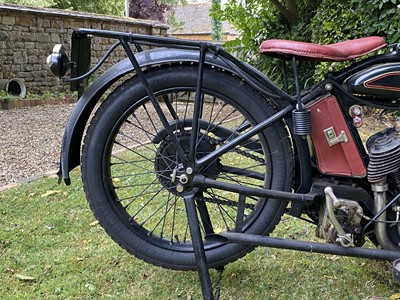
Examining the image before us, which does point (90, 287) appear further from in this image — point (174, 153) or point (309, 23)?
point (309, 23)

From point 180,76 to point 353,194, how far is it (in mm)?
913

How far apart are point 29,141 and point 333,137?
4.97 meters

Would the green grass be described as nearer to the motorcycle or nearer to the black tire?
the black tire

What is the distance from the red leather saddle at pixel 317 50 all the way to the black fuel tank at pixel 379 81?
0.10 metres

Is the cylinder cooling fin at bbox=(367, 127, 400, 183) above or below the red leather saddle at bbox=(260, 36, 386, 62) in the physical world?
below

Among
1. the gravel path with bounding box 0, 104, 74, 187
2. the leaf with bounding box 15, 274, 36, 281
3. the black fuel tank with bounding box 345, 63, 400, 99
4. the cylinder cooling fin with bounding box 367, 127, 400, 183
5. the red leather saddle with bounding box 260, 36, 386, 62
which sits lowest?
the gravel path with bounding box 0, 104, 74, 187

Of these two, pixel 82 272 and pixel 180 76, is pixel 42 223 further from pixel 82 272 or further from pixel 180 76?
pixel 180 76

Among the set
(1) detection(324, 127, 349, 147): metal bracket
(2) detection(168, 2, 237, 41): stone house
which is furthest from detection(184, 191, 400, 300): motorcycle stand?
(2) detection(168, 2, 237, 41): stone house

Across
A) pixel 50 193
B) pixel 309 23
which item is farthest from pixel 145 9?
pixel 50 193

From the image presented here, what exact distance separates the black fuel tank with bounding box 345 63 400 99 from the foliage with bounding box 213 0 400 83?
113 inches

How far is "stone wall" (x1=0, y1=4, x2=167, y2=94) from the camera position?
31.5 ft

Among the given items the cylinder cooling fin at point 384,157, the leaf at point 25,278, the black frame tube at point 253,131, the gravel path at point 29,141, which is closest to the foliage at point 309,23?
the cylinder cooling fin at point 384,157

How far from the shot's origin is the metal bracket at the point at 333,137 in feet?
6.45

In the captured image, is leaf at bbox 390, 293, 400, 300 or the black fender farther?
leaf at bbox 390, 293, 400, 300
